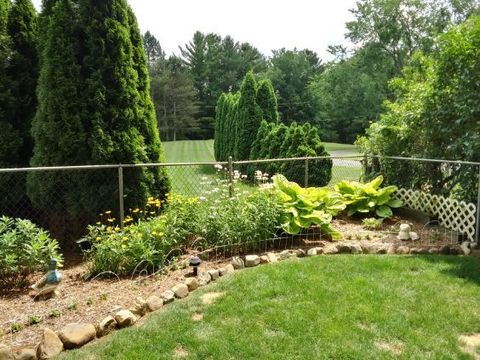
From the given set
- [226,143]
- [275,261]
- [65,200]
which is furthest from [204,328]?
[226,143]

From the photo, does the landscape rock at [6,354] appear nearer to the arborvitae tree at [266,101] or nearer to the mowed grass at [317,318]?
the mowed grass at [317,318]

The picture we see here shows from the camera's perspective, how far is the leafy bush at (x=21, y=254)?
3.58 meters

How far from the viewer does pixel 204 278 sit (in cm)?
375

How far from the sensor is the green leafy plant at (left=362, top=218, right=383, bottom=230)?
5.73 meters

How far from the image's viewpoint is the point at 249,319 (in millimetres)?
2953

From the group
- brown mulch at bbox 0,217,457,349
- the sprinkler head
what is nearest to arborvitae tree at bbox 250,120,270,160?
brown mulch at bbox 0,217,457,349

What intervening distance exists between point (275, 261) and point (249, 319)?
1399 mm

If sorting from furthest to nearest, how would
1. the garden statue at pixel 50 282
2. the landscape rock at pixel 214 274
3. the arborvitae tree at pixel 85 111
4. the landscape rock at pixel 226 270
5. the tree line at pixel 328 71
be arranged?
the tree line at pixel 328 71, the arborvitae tree at pixel 85 111, the landscape rock at pixel 226 270, the landscape rock at pixel 214 274, the garden statue at pixel 50 282

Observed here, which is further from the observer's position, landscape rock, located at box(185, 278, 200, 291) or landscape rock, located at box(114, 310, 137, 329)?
landscape rock, located at box(185, 278, 200, 291)

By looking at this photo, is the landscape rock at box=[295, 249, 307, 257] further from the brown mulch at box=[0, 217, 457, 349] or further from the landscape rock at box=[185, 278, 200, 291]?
the landscape rock at box=[185, 278, 200, 291]

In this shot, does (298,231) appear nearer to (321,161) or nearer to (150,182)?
(150,182)

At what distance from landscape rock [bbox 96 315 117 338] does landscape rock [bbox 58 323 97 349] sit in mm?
42

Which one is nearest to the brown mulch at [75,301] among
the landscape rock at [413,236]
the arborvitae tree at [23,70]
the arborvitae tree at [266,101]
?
the arborvitae tree at [23,70]

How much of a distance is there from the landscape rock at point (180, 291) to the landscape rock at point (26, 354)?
1198 mm
